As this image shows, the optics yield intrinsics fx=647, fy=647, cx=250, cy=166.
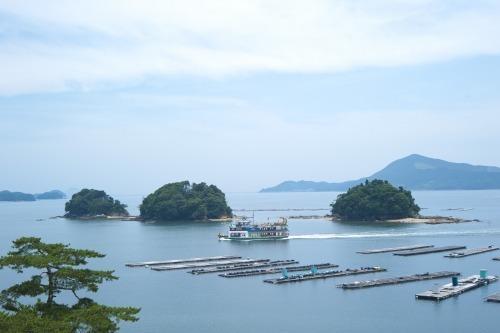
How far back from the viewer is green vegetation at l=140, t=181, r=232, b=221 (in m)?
105

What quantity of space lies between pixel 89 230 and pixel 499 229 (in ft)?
174

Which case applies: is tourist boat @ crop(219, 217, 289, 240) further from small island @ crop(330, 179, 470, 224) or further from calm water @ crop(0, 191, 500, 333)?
small island @ crop(330, 179, 470, 224)

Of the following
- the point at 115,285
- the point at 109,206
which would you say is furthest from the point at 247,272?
the point at 109,206

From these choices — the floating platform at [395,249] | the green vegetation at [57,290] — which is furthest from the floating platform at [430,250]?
the green vegetation at [57,290]

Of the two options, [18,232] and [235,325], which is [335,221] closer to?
[18,232]

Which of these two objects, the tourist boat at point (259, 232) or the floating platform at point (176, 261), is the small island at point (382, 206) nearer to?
the tourist boat at point (259, 232)

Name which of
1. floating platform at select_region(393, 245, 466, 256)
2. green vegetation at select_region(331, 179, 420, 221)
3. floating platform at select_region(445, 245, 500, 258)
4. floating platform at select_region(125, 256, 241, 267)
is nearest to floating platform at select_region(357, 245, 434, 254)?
floating platform at select_region(393, 245, 466, 256)

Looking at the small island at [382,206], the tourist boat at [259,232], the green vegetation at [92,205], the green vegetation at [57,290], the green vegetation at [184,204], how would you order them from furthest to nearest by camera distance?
the green vegetation at [92,205] < the green vegetation at [184,204] < the small island at [382,206] < the tourist boat at [259,232] < the green vegetation at [57,290]

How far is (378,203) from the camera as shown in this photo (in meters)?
95.8

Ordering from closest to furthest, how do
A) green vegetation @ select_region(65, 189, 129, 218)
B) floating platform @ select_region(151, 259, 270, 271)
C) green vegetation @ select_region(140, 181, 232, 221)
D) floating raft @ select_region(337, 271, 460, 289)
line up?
floating raft @ select_region(337, 271, 460, 289) < floating platform @ select_region(151, 259, 270, 271) < green vegetation @ select_region(140, 181, 232, 221) < green vegetation @ select_region(65, 189, 129, 218)

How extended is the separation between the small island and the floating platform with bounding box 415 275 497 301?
5411cm

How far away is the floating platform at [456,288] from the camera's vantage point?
35.5 metres

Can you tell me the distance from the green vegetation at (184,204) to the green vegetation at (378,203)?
846 inches

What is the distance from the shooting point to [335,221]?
3915 inches
